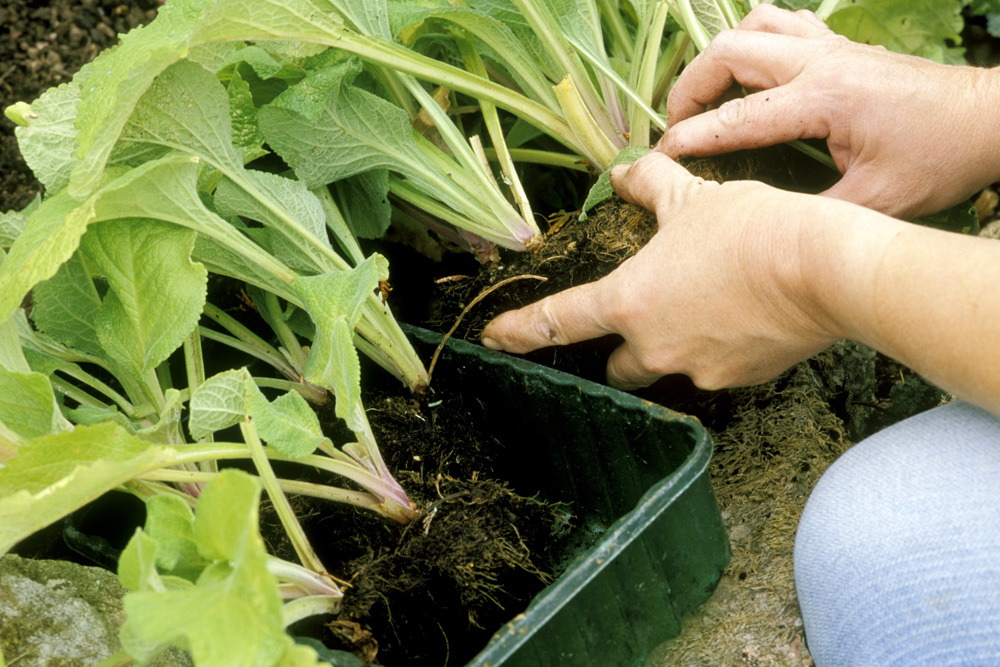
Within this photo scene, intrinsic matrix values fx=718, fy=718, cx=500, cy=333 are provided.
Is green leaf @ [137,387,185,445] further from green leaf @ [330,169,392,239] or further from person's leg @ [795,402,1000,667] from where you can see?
person's leg @ [795,402,1000,667]

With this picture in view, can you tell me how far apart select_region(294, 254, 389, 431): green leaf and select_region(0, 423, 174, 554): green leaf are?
152 millimetres

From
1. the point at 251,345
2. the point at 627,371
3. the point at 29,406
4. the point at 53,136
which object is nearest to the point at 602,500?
the point at 627,371

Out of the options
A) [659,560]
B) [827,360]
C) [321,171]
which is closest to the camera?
[659,560]

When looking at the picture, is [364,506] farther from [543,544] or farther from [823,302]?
[823,302]

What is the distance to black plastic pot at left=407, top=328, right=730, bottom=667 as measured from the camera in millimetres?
598

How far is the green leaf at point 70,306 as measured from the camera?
792 mm

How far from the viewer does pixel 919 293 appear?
22.5 inches

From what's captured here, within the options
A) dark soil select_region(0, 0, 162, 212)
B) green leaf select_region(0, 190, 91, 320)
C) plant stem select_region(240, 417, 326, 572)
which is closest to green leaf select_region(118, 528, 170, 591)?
plant stem select_region(240, 417, 326, 572)

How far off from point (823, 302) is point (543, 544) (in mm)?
430

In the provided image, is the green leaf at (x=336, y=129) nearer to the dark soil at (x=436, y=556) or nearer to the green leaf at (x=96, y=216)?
the green leaf at (x=96, y=216)

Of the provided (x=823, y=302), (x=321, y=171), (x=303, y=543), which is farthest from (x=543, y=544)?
(x=321, y=171)

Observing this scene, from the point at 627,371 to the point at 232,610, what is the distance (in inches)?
22.3

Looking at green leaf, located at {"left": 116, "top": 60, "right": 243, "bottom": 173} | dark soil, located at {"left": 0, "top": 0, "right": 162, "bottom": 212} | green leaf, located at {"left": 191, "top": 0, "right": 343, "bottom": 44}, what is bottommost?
green leaf, located at {"left": 116, "top": 60, "right": 243, "bottom": 173}

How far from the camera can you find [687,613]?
72 centimetres
